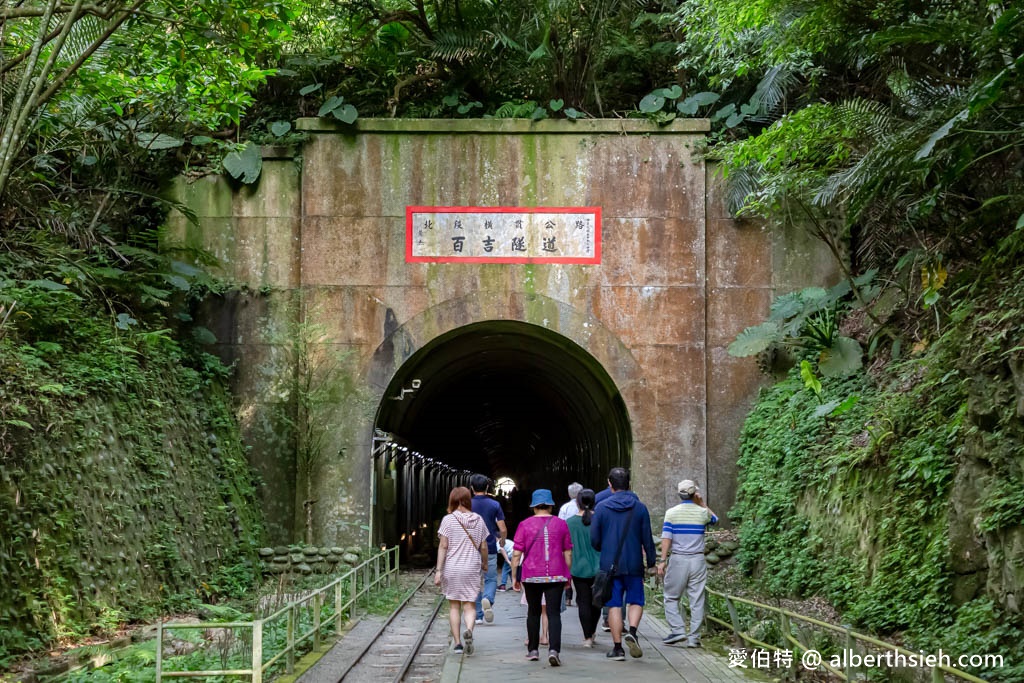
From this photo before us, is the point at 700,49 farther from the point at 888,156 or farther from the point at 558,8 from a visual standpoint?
the point at 888,156

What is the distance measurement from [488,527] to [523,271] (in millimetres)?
5672

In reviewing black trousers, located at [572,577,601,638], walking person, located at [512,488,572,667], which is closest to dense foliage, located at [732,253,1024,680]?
black trousers, located at [572,577,601,638]

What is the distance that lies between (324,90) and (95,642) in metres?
10.4

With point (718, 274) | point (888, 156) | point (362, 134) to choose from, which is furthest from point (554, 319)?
point (888, 156)

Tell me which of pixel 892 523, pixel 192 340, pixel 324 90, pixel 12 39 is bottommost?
pixel 892 523

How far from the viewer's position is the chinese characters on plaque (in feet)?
50.1

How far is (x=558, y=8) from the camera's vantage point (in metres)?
14.9

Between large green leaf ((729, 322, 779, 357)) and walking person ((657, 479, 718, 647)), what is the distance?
5.53m

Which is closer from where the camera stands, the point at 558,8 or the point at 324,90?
the point at 558,8

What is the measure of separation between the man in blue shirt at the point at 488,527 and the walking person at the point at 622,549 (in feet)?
3.96

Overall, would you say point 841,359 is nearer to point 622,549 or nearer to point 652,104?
point 652,104

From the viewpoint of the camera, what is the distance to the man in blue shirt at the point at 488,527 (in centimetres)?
962

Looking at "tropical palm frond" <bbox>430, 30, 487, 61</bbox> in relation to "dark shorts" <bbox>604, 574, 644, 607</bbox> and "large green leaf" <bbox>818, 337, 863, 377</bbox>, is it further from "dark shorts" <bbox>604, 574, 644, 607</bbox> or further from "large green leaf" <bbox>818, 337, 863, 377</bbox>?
"dark shorts" <bbox>604, 574, 644, 607</bbox>

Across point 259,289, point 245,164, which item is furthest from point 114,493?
point 245,164
